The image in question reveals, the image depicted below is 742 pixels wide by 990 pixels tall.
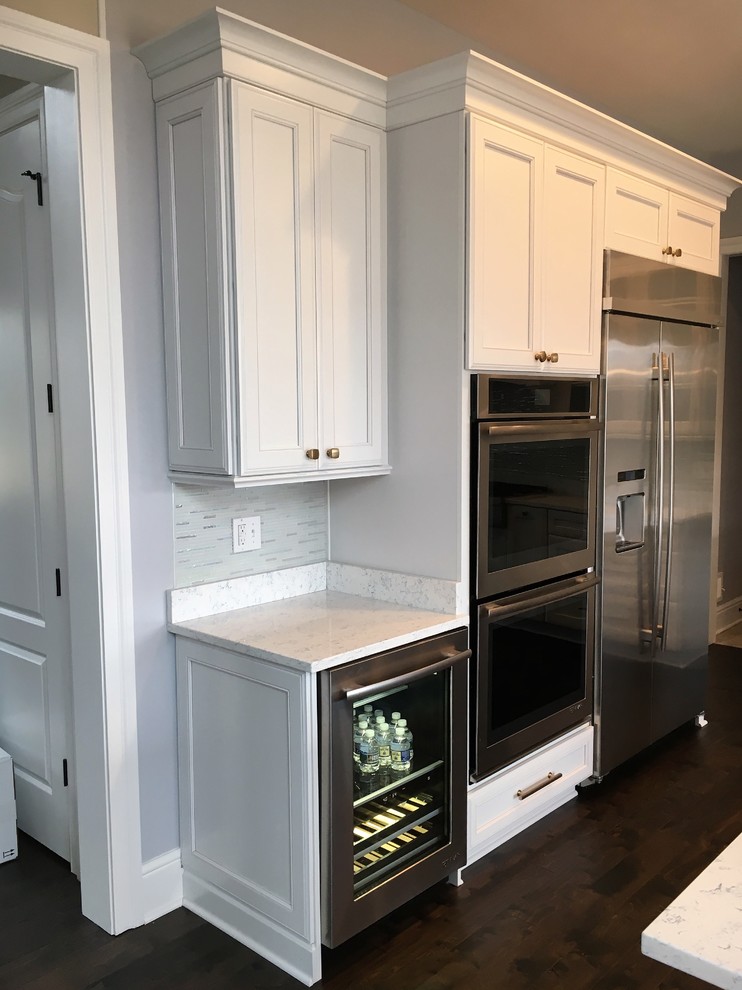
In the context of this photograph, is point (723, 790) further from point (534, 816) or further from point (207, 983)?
point (207, 983)

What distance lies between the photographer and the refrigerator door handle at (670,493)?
337 centimetres

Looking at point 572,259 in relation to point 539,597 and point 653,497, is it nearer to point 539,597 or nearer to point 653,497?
point 653,497

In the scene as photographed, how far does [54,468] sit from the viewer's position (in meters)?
2.61

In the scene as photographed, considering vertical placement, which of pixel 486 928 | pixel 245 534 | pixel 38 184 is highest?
pixel 38 184

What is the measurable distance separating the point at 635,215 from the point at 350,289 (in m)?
1.32

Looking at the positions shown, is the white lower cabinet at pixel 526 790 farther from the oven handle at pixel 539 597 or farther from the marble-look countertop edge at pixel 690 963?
the marble-look countertop edge at pixel 690 963

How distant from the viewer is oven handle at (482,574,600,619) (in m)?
2.66

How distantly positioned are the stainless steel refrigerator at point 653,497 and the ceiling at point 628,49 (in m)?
0.89

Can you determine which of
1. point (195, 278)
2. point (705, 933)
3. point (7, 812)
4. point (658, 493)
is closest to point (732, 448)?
point (658, 493)

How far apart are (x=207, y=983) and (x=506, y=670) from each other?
1.23 meters

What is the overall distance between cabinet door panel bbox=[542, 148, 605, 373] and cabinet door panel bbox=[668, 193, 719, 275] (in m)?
0.63

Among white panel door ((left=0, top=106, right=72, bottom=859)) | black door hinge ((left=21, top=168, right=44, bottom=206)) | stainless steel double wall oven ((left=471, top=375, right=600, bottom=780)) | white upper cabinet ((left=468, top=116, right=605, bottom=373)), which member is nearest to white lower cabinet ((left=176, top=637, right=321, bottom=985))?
white panel door ((left=0, top=106, right=72, bottom=859))

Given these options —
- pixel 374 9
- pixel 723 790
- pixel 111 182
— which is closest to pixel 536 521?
pixel 723 790

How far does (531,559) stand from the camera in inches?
111
